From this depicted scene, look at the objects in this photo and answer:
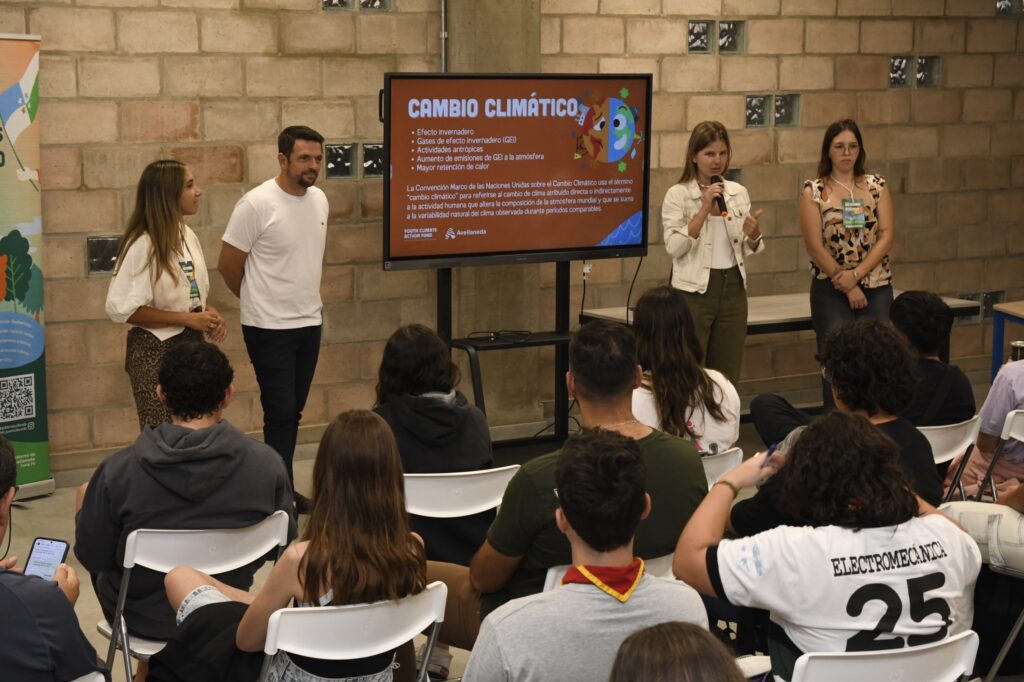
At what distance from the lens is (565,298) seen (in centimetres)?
626

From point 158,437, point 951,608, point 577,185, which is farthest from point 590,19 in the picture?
point 951,608

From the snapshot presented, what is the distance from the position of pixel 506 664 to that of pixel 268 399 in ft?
11.0

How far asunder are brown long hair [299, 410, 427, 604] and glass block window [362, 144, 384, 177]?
361 centimetres

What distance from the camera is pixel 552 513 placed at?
269 cm

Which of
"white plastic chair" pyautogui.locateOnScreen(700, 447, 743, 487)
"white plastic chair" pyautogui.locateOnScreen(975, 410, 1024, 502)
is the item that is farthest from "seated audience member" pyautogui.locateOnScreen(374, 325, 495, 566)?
"white plastic chair" pyautogui.locateOnScreen(975, 410, 1024, 502)

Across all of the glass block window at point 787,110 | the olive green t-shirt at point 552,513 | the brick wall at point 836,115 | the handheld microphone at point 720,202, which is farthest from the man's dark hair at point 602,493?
the glass block window at point 787,110

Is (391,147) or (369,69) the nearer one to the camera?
(391,147)

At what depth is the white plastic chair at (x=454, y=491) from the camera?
339 cm

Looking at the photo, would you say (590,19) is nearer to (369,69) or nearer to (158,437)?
(369,69)

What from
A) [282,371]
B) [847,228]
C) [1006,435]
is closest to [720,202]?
[847,228]

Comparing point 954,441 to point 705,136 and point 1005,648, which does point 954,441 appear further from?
point 705,136

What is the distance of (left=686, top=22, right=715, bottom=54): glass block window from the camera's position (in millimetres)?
6871

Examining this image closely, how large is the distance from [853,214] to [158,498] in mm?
3895

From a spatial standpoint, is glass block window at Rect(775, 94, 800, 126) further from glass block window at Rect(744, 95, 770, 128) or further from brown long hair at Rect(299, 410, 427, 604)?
brown long hair at Rect(299, 410, 427, 604)
